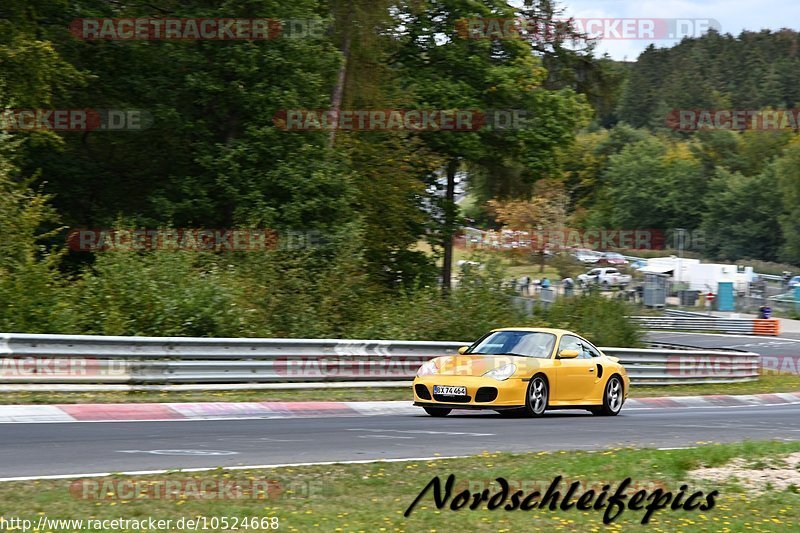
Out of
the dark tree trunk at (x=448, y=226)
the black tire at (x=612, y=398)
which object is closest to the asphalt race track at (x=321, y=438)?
the black tire at (x=612, y=398)

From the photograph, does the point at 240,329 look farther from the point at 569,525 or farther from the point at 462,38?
the point at 462,38

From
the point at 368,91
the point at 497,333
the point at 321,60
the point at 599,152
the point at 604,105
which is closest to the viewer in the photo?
the point at 497,333

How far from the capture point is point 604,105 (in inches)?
2026

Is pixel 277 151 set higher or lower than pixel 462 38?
lower

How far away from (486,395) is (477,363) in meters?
0.65

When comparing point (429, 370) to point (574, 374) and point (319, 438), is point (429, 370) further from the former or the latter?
point (319, 438)

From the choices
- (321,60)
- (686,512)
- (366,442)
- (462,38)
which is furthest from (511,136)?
(686,512)

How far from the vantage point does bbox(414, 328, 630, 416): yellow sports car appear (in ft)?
53.5

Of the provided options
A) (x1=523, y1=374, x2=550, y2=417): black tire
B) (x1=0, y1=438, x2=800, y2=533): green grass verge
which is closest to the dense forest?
(x1=523, y1=374, x2=550, y2=417): black tire

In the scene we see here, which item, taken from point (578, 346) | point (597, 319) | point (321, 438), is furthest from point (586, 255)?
point (321, 438)

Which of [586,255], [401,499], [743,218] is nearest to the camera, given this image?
[401,499]

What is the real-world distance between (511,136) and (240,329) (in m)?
23.4

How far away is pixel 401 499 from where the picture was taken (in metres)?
8.42

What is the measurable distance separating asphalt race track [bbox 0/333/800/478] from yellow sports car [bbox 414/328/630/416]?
11.6 inches
